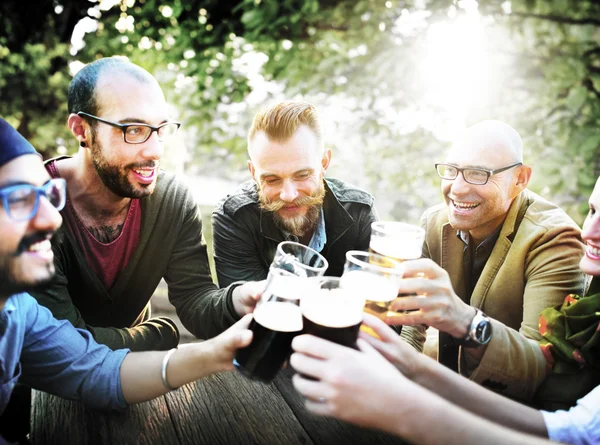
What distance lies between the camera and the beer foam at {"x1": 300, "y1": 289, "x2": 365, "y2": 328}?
51.0 inches

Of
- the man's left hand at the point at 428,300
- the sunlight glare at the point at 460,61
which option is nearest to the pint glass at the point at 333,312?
the man's left hand at the point at 428,300

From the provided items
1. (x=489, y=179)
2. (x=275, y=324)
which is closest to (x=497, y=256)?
(x=489, y=179)

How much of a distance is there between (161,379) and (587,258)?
1.65 meters

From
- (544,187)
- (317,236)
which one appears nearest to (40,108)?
(317,236)

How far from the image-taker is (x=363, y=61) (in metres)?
3.95

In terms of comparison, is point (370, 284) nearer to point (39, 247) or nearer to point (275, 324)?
point (275, 324)

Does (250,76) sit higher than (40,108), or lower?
higher

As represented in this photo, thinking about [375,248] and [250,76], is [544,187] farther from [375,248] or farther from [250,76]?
[250,76]

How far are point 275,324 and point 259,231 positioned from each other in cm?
144

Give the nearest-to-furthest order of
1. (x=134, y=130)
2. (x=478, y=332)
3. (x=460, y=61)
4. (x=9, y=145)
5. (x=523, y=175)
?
(x=9, y=145)
(x=478, y=332)
(x=134, y=130)
(x=523, y=175)
(x=460, y=61)

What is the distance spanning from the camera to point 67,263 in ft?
7.68

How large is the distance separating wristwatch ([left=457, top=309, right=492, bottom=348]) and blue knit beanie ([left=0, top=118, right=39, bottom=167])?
1.61 meters

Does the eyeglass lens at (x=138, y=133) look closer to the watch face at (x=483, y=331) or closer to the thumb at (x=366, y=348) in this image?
the thumb at (x=366, y=348)

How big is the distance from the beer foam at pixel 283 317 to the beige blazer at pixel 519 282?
0.87m
